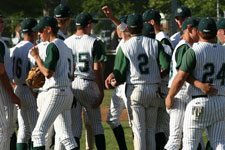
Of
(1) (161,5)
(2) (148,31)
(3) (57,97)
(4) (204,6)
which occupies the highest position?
(4) (204,6)

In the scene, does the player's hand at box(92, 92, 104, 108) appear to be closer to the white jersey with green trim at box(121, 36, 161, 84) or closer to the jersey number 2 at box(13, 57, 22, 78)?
the white jersey with green trim at box(121, 36, 161, 84)

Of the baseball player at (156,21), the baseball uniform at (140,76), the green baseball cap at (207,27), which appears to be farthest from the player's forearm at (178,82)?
the baseball player at (156,21)

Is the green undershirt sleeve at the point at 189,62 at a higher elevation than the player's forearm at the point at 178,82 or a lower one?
higher

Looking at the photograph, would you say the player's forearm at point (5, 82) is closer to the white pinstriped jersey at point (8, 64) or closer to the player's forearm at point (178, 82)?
the white pinstriped jersey at point (8, 64)

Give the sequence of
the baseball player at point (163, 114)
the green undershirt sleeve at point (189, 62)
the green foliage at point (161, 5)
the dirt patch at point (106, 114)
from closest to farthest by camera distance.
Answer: the green undershirt sleeve at point (189, 62)
the baseball player at point (163, 114)
the dirt patch at point (106, 114)
the green foliage at point (161, 5)

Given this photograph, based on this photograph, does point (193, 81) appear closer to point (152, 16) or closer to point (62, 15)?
point (152, 16)

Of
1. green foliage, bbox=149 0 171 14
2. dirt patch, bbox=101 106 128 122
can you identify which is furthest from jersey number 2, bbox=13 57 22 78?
green foliage, bbox=149 0 171 14

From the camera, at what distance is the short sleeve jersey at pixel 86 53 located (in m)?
7.80

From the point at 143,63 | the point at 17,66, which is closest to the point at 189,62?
the point at 143,63

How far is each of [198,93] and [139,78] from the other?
1.07 m

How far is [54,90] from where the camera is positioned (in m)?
6.76

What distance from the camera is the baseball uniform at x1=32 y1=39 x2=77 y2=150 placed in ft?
22.0

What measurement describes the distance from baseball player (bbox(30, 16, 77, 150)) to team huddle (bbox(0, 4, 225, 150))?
1cm

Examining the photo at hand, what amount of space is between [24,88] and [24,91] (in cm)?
5
